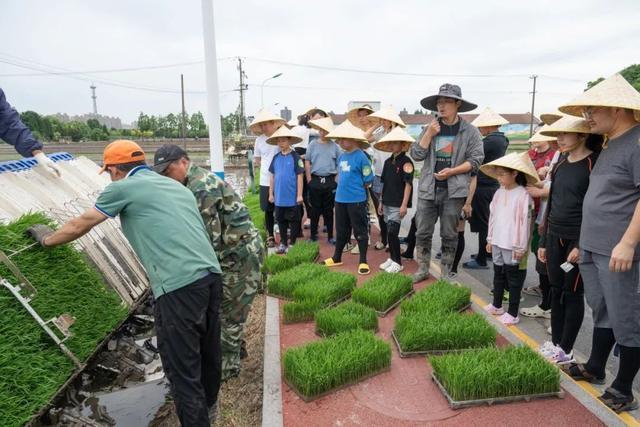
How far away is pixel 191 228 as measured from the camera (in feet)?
8.31

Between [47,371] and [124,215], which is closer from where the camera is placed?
[124,215]

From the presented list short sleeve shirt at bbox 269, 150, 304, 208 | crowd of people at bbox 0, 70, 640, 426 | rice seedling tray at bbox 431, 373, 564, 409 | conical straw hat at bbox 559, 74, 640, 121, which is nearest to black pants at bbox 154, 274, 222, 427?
crowd of people at bbox 0, 70, 640, 426

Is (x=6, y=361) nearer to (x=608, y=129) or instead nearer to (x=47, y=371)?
(x=47, y=371)

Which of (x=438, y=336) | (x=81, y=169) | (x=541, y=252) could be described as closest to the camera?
(x=438, y=336)

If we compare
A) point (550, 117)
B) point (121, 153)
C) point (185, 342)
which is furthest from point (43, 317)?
point (550, 117)

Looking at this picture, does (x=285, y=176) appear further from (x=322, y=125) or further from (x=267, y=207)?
(x=322, y=125)

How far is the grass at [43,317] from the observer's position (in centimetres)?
237

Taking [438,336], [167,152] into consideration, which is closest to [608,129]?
[438,336]

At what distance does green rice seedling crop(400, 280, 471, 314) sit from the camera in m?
3.85

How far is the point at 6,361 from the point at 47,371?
0.30 meters

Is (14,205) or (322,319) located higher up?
(14,205)

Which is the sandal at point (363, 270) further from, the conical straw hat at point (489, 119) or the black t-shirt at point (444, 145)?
the conical straw hat at point (489, 119)

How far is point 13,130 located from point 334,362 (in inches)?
138

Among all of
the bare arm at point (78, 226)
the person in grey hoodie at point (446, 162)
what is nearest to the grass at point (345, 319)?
the person in grey hoodie at point (446, 162)
